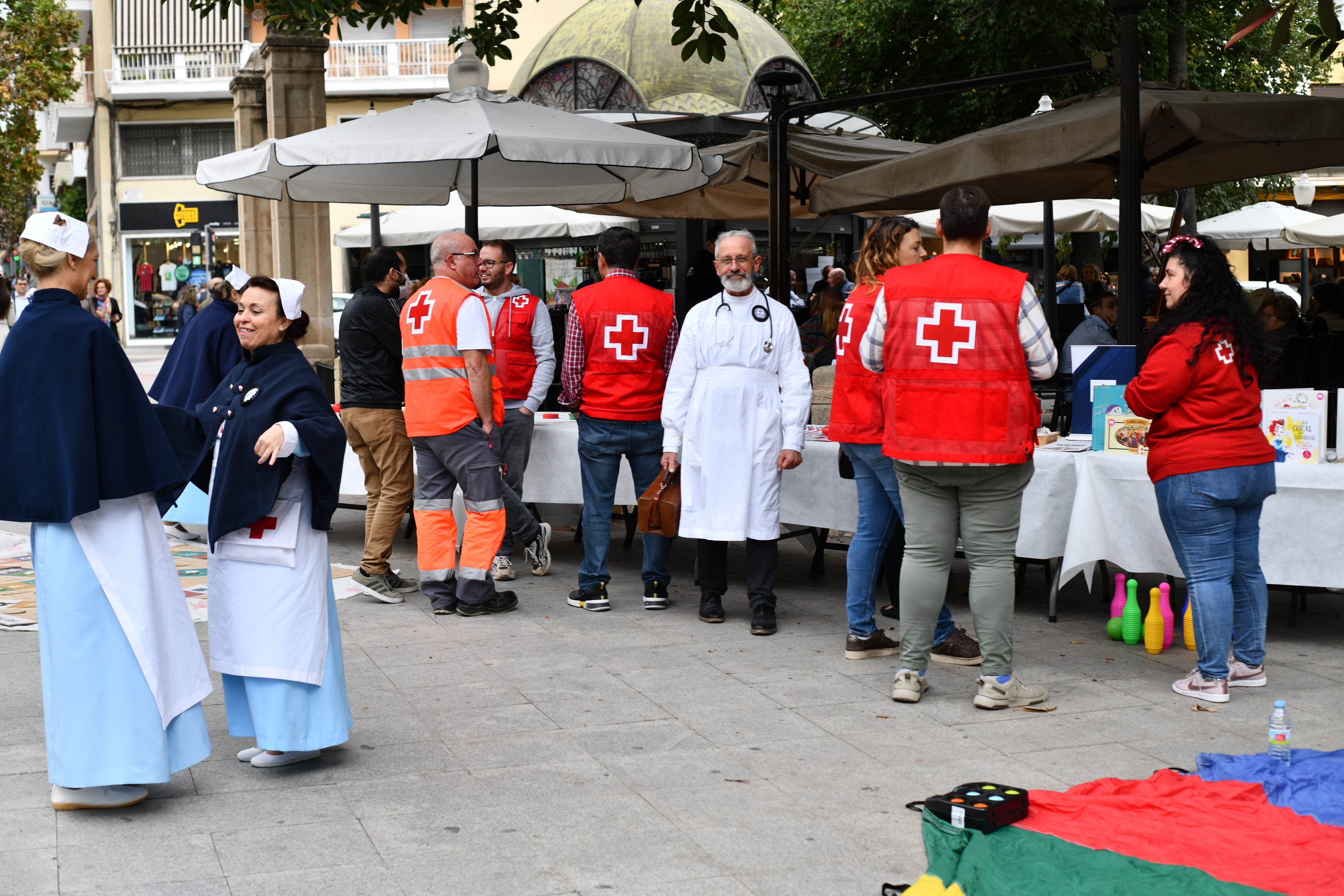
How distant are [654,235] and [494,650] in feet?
41.3

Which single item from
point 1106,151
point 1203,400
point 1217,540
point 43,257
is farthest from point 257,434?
point 1106,151

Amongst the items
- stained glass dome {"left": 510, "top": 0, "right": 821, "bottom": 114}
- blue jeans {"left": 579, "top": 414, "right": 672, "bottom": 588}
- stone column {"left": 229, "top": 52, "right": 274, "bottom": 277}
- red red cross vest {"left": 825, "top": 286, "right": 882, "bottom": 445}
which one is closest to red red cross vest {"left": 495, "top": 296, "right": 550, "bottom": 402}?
blue jeans {"left": 579, "top": 414, "right": 672, "bottom": 588}

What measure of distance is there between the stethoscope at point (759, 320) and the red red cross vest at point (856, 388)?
505 millimetres

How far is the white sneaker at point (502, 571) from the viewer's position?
809 centimetres

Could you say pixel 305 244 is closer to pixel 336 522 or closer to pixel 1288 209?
pixel 336 522

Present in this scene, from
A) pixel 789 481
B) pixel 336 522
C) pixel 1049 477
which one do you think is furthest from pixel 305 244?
pixel 1049 477

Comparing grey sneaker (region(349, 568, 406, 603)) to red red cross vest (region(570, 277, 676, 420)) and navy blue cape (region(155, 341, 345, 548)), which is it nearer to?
red red cross vest (region(570, 277, 676, 420))

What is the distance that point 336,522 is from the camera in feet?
33.8

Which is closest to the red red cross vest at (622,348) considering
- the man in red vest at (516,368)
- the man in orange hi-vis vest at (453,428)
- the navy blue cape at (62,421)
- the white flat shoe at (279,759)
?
the man in orange hi-vis vest at (453,428)

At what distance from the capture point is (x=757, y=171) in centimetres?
1046

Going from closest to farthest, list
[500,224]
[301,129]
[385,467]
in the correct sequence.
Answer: [385,467]
[301,129]
[500,224]

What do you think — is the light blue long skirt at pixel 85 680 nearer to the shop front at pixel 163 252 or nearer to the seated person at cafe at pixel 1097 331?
the seated person at cafe at pixel 1097 331

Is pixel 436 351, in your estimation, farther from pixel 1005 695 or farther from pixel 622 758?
pixel 1005 695

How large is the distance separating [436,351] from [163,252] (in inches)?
1372
